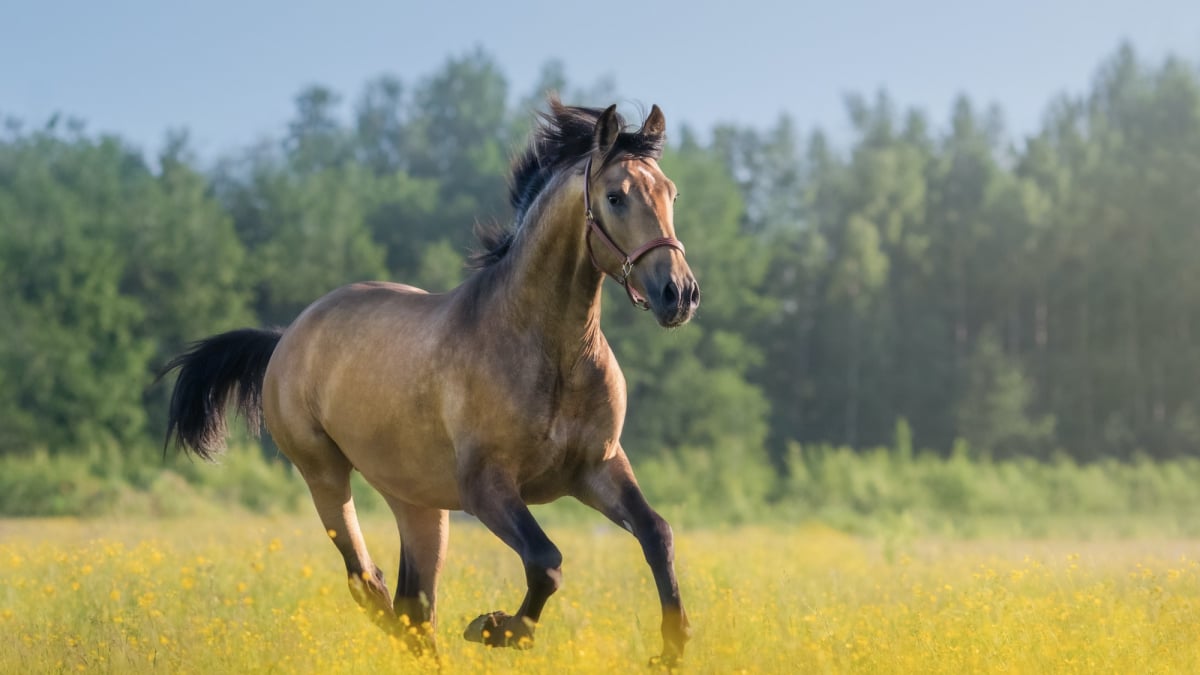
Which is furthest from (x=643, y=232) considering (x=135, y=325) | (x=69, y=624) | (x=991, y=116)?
(x=991, y=116)

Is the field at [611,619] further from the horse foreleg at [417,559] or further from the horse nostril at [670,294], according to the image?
the horse nostril at [670,294]

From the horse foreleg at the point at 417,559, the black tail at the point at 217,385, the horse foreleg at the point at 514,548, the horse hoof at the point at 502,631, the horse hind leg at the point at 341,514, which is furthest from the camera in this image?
the black tail at the point at 217,385

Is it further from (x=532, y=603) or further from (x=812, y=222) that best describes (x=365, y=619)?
(x=812, y=222)

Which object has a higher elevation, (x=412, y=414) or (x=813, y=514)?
(x=412, y=414)

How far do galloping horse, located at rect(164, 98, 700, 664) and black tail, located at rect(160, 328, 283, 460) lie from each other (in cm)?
128

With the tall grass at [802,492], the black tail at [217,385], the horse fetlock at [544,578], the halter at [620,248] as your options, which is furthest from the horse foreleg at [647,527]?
the tall grass at [802,492]

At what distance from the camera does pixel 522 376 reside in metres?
6.22

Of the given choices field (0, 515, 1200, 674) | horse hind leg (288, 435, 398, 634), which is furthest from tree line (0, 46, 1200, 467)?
horse hind leg (288, 435, 398, 634)

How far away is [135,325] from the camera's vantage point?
39.8 m

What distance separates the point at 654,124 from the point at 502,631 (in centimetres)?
249

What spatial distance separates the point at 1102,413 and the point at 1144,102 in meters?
12.8

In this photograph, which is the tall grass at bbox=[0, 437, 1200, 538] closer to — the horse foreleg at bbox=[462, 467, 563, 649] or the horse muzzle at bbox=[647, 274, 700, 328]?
the horse foreleg at bbox=[462, 467, 563, 649]

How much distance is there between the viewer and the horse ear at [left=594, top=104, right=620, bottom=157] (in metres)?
6.01

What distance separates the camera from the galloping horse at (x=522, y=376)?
5.89m
